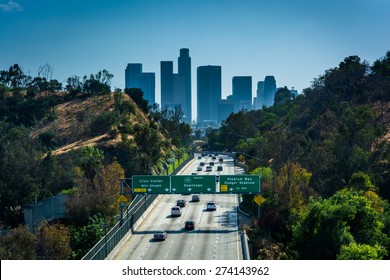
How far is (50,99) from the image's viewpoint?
522 feet

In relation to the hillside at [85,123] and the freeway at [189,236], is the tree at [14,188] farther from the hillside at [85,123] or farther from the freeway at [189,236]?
the hillside at [85,123]

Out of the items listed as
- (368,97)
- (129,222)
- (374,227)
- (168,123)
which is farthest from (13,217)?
(168,123)

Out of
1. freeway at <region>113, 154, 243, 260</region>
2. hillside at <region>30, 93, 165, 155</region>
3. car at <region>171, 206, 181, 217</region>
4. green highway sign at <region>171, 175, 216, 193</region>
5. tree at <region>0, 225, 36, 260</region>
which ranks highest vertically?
hillside at <region>30, 93, 165, 155</region>

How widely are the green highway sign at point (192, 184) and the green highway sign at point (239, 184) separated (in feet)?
4.14

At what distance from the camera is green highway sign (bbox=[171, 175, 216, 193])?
61.5 meters

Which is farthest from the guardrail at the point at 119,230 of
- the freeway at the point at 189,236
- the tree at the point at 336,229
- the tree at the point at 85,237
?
the tree at the point at 336,229

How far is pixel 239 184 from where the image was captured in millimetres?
61281

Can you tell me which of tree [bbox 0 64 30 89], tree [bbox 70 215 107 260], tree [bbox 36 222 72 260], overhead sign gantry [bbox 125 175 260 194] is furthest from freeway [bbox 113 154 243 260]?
tree [bbox 0 64 30 89]

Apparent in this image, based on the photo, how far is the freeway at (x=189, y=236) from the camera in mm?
48844

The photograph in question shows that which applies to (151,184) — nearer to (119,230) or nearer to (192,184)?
(192,184)

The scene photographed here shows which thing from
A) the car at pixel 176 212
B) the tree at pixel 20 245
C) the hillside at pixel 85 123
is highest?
the hillside at pixel 85 123

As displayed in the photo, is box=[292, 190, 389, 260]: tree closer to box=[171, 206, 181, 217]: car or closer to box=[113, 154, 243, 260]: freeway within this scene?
box=[113, 154, 243, 260]: freeway

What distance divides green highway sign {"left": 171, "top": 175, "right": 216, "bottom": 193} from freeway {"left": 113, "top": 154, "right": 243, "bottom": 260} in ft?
14.7

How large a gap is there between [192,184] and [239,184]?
529 centimetres
